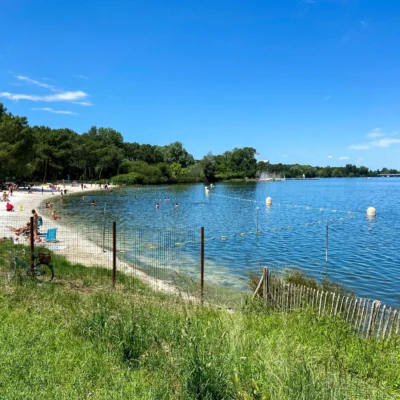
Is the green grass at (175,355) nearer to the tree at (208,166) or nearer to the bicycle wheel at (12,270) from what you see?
the bicycle wheel at (12,270)

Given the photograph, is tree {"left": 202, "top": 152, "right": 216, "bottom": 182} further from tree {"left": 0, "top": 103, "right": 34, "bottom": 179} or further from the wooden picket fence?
the wooden picket fence

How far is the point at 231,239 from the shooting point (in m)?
27.4

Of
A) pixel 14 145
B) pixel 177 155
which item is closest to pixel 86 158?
pixel 14 145

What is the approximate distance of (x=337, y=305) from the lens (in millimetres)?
8289

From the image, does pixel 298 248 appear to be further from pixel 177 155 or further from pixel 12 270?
pixel 177 155

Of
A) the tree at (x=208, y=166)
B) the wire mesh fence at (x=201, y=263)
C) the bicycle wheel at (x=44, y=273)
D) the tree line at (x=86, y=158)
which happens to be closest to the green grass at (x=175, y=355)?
the wire mesh fence at (x=201, y=263)

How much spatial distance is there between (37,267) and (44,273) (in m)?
0.78

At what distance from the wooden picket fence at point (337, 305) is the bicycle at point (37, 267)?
6784mm

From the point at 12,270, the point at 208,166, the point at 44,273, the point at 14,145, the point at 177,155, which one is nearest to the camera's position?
the point at 12,270

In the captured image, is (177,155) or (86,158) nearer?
(86,158)

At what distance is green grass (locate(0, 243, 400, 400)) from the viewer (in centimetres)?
432

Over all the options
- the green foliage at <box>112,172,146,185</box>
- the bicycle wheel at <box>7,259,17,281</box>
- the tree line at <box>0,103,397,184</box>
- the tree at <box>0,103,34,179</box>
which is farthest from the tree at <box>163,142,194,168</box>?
the bicycle wheel at <box>7,259,17,281</box>

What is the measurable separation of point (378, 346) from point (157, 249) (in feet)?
53.3

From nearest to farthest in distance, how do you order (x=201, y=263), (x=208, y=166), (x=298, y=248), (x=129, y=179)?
(x=201, y=263) < (x=298, y=248) < (x=129, y=179) < (x=208, y=166)
